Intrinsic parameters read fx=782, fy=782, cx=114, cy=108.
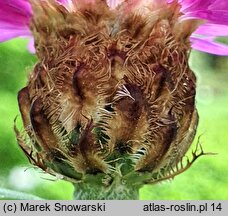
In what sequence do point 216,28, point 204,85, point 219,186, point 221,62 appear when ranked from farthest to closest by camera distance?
1. point 221,62
2. point 204,85
3. point 219,186
4. point 216,28

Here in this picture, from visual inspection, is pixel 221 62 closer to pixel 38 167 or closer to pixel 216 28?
pixel 216 28

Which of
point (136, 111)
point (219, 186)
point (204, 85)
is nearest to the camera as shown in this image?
point (136, 111)

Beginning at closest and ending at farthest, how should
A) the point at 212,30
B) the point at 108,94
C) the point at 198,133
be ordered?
the point at 108,94 < the point at 212,30 < the point at 198,133

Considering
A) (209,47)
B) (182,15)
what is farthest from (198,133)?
(182,15)

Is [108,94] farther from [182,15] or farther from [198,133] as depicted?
[198,133]

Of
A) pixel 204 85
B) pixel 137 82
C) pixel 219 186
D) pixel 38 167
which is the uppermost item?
pixel 137 82

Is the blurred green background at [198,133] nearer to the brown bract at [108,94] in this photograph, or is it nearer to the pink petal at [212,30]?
the pink petal at [212,30]

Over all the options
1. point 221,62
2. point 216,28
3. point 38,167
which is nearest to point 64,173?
point 38,167

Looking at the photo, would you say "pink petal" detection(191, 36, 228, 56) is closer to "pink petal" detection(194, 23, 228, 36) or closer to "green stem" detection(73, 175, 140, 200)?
"pink petal" detection(194, 23, 228, 36)
